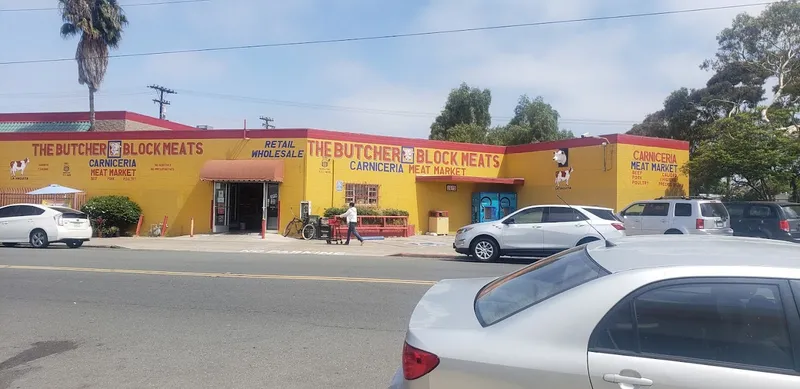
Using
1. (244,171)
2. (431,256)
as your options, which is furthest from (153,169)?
(431,256)

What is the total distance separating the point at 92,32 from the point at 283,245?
1758 cm

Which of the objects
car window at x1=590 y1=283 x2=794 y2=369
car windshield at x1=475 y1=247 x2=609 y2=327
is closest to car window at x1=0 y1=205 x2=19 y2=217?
car windshield at x1=475 y1=247 x2=609 y2=327

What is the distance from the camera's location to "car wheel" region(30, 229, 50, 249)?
57.7 ft

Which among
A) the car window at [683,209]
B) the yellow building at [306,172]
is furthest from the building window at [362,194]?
the car window at [683,209]

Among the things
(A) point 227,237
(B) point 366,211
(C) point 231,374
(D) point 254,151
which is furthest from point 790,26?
(C) point 231,374

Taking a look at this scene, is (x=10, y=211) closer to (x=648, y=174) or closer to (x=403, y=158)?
(x=403, y=158)

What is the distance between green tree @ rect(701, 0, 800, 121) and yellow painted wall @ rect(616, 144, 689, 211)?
14407 millimetres

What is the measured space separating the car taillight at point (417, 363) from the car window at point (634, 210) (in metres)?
15.9

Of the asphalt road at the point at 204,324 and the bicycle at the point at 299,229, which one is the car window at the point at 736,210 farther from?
the bicycle at the point at 299,229

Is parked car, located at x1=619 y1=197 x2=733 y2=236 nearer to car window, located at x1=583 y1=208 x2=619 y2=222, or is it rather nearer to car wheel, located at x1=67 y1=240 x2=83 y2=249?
car window, located at x1=583 y1=208 x2=619 y2=222

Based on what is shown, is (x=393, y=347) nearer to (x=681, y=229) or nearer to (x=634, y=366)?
(x=634, y=366)

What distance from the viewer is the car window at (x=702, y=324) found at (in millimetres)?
2588

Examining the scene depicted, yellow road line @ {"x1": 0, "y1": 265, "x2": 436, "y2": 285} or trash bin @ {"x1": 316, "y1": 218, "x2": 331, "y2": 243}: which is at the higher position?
trash bin @ {"x1": 316, "y1": 218, "x2": 331, "y2": 243}

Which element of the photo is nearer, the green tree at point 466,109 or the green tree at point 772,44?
the green tree at point 772,44
